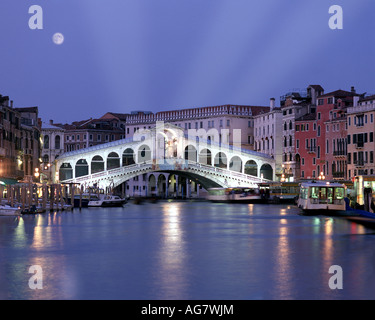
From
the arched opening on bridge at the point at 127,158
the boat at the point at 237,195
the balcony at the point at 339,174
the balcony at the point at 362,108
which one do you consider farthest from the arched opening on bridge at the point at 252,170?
the balcony at the point at 362,108

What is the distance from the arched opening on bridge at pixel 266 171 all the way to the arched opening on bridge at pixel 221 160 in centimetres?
582

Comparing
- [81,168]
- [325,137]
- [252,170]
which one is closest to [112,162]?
[81,168]

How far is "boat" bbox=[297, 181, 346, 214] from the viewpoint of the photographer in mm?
42438

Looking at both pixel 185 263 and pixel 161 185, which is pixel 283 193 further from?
pixel 185 263

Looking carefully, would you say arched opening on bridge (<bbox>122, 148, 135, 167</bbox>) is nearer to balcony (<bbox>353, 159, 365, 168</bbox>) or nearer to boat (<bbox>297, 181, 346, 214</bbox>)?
balcony (<bbox>353, 159, 365, 168</bbox>)

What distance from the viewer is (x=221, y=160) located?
95750mm

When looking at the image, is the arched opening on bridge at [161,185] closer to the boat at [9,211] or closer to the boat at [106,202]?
the boat at [106,202]

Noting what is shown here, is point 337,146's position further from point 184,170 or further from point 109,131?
point 109,131

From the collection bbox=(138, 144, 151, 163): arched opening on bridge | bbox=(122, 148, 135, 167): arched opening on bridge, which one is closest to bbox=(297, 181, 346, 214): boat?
bbox=(138, 144, 151, 163): arched opening on bridge

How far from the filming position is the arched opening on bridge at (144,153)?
94219 mm

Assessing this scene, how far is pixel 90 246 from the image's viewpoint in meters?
22.0

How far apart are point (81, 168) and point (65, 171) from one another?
3.87 metres

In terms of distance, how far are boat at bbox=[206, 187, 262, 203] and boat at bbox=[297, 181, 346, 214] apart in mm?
28997
